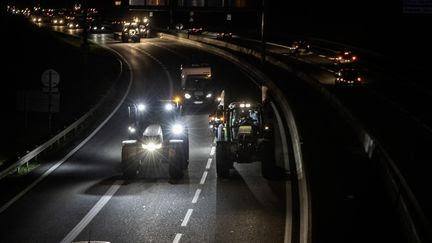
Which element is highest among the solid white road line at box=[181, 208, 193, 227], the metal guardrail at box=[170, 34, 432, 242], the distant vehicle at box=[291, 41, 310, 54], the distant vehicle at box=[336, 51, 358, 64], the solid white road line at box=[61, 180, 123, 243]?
the distant vehicle at box=[291, 41, 310, 54]

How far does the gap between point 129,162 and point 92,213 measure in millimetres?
4317

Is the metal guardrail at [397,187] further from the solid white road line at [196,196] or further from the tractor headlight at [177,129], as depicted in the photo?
the tractor headlight at [177,129]

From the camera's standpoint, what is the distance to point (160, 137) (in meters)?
24.8

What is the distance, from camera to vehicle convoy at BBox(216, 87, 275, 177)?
25172 mm

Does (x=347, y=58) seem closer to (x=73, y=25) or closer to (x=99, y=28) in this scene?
(x=99, y=28)

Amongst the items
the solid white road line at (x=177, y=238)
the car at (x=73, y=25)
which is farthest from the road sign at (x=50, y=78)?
the car at (x=73, y=25)

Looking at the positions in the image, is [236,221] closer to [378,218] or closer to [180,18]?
[378,218]

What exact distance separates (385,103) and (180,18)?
113527 millimetres

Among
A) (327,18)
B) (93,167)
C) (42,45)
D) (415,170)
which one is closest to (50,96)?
(93,167)

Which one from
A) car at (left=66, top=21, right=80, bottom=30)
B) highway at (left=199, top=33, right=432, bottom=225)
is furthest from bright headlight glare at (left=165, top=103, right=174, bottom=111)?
car at (left=66, top=21, right=80, bottom=30)

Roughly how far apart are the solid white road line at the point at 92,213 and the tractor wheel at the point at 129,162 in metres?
0.47

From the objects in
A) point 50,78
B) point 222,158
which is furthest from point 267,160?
point 50,78

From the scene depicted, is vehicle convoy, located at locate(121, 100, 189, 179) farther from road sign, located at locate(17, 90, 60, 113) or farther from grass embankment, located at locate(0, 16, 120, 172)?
road sign, located at locate(17, 90, 60, 113)

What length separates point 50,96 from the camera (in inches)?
1222
